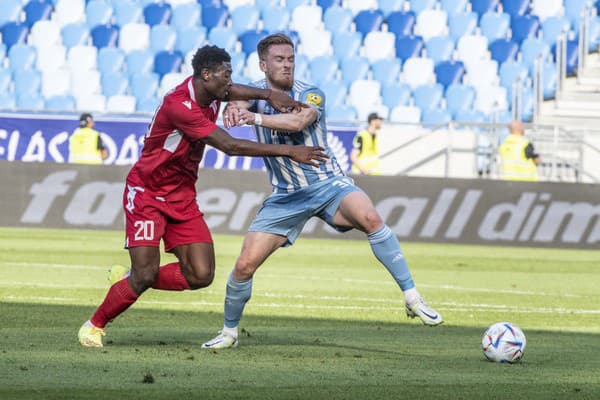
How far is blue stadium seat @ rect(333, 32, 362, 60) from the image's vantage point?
28141 millimetres

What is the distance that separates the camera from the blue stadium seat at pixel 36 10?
28969mm

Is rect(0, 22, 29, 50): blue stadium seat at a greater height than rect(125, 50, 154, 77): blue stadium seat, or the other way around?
rect(0, 22, 29, 50): blue stadium seat

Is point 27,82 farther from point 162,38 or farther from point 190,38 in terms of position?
point 190,38

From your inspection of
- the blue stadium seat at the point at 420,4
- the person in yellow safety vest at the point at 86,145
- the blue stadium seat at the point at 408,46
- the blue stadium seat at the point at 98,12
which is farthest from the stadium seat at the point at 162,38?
the person in yellow safety vest at the point at 86,145

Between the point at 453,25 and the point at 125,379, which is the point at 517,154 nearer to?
the point at 453,25

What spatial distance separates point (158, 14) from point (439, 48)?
258 inches

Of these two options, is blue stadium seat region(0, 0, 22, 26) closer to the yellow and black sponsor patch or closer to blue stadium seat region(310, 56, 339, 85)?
blue stadium seat region(310, 56, 339, 85)

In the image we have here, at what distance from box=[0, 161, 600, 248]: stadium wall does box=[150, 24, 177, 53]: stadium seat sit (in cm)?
791

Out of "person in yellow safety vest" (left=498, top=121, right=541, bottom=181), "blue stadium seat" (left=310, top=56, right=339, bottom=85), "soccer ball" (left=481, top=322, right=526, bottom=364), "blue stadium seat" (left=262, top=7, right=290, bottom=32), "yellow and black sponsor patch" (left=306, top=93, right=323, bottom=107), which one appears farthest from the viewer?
"blue stadium seat" (left=262, top=7, right=290, bottom=32)

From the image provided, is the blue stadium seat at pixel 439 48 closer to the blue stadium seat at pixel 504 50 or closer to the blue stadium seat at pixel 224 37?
the blue stadium seat at pixel 504 50

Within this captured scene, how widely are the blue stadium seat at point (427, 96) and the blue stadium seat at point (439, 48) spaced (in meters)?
1.39

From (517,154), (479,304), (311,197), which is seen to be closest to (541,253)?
(517,154)

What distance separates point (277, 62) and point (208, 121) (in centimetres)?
76

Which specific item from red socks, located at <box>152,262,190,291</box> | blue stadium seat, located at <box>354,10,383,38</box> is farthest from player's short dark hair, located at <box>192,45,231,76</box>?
blue stadium seat, located at <box>354,10,383,38</box>
